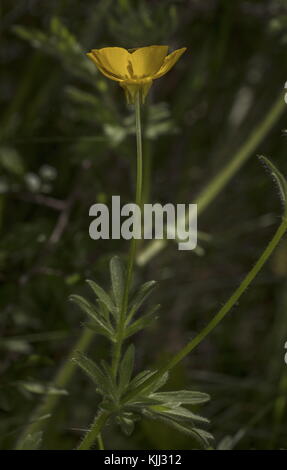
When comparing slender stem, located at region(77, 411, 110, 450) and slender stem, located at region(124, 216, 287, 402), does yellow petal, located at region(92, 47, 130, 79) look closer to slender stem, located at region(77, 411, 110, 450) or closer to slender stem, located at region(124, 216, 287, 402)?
slender stem, located at region(124, 216, 287, 402)

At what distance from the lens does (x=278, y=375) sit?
1.71 meters

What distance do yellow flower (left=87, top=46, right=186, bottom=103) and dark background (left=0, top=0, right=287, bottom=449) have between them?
53 centimetres

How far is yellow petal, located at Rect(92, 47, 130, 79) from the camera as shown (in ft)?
2.83

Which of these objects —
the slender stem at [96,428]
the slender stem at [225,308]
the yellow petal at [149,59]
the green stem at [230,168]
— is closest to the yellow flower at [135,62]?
the yellow petal at [149,59]

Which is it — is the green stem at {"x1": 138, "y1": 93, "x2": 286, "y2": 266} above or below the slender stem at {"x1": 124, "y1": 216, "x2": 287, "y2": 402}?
above

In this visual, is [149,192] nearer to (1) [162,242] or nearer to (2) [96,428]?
(1) [162,242]

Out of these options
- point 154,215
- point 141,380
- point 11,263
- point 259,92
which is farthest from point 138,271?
point 259,92

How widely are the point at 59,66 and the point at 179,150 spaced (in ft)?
1.41

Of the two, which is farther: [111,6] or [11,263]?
[111,6]

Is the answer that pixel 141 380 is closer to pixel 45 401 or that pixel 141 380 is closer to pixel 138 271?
pixel 45 401

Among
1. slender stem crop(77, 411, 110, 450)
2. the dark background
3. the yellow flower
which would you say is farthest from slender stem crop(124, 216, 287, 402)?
the dark background

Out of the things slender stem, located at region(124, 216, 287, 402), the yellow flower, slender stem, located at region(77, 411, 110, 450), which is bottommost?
slender stem, located at region(77, 411, 110, 450)

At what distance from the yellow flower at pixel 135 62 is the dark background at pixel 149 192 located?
53 centimetres

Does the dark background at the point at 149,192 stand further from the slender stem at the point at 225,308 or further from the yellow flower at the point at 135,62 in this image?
the yellow flower at the point at 135,62
